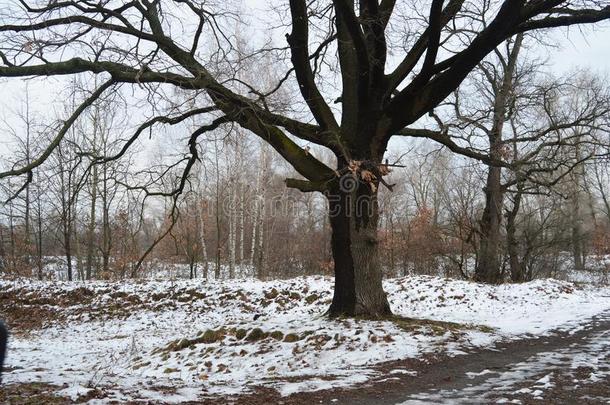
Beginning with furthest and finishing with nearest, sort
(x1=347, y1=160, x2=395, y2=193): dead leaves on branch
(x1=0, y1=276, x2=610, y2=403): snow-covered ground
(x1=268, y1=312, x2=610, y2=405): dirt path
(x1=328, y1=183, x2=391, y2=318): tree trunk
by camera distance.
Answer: (x1=328, y1=183, x2=391, y2=318): tree trunk
(x1=347, y1=160, x2=395, y2=193): dead leaves on branch
(x1=0, y1=276, x2=610, y2=403): snow-covered ground
(x1=268, y1=312, x2=610, y2=405): dirt path

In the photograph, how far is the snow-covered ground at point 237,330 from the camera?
6871 mm

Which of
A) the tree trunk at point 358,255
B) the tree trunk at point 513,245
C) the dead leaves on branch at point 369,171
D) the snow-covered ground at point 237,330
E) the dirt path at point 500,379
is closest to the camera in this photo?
the dirt path at point 500,379

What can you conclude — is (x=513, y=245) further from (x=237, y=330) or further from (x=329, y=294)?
(x=237, y=330)

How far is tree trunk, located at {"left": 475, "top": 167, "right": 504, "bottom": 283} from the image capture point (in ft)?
58.7

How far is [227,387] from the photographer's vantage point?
6141 mm

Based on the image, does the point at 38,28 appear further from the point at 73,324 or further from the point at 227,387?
the point at 73,324

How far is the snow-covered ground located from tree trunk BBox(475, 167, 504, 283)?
289 centimetres

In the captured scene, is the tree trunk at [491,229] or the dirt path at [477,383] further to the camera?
the tree trunk at [491,229]

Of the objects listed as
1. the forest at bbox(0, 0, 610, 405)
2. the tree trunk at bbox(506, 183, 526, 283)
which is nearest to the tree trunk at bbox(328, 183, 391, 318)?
the forest at bbox(0, 0, 610, 405)

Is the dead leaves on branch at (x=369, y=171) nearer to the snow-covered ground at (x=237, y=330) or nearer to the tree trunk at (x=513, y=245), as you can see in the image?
the snow-covered ground at (x=237, y=330)

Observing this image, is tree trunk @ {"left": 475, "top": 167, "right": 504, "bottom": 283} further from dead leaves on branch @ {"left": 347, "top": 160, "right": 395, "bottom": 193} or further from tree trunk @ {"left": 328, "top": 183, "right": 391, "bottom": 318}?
dead leaves on branch @ {"left": 347, "top": 160, "right": 395, "bottom": 193}

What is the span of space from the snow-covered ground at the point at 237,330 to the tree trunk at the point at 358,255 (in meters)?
0.49

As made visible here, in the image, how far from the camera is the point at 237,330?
9336 mm

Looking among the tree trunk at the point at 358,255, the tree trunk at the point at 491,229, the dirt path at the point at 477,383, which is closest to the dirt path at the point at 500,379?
the dirt path at the point at 477,383
